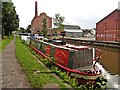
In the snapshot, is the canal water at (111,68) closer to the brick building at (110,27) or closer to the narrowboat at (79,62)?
the narrowboat at (79,62)

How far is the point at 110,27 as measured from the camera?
1672 inches

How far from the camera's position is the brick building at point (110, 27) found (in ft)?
131

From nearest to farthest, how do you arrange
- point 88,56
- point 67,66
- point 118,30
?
point 67,66 → point 88,56 → point 118,30

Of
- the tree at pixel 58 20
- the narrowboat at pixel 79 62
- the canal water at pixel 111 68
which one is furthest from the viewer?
the tree at pixel 58 20

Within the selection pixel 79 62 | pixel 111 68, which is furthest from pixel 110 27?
pixel 79 62

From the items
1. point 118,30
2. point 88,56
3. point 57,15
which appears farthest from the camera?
point 57,15

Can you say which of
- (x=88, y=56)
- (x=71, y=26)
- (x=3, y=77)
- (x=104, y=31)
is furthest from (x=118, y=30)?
(x=71, y=26)

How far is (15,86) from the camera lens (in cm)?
638

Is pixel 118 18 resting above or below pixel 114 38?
above

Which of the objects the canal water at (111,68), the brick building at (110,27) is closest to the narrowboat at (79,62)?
the canal water at (111,68)

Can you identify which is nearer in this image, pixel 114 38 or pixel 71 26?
pixel 114 38

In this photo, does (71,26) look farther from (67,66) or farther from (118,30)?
(67,66)

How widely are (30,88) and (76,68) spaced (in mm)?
3806

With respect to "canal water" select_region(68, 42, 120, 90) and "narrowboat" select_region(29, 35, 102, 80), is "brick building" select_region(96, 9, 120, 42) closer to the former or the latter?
"canal water" select_region(68, 42, 120, 90)
